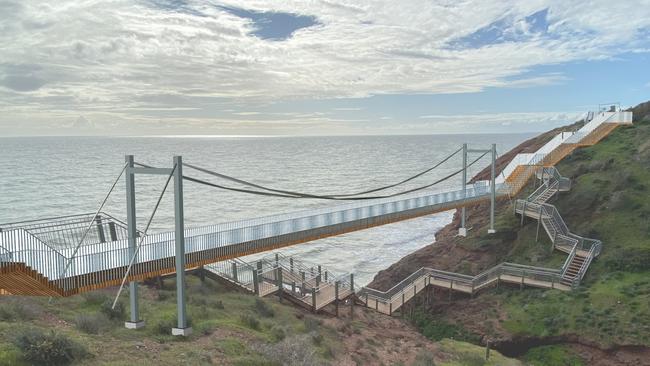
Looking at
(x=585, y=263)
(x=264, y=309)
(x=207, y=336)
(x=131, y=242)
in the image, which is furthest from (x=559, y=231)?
(x=131, y=242)

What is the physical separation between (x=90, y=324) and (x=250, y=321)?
5651mm

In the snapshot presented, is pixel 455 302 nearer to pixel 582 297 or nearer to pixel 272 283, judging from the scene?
pixel 582 297

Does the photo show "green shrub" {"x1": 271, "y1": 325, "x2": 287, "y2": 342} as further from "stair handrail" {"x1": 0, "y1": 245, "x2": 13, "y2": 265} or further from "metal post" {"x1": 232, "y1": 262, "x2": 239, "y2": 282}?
"stair handrail" {"x1": 0, "y1": 245, "x2": 13, "y2": 265}

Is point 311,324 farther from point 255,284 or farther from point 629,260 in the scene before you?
point 629,260

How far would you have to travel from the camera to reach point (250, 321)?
18.9 metres

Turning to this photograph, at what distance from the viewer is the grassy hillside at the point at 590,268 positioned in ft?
77.7

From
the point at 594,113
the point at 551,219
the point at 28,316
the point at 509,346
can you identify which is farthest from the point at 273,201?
the point at 28,316

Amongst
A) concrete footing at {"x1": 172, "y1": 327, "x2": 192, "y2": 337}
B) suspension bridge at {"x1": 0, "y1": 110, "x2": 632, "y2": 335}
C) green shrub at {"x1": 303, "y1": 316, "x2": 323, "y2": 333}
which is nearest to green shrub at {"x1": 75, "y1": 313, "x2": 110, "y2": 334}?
suspension bridge at {"x1": 0, "y1": 110, "x2": 632, "y2": 335}

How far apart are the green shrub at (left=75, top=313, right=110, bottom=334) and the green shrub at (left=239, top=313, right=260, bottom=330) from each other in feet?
15.8

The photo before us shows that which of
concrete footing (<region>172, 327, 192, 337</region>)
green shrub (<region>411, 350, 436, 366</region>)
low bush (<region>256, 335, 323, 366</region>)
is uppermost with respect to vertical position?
concrete footing (<region>172, 327, 192, 337</region>)

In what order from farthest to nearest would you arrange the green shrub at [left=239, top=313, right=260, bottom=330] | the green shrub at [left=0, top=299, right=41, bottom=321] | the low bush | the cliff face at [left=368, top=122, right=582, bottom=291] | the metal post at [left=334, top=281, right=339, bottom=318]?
the cliff face at [left=368, top=122, right=582, bottom=291] < the metal post at [left=334, top=281, right=339, bottom=318] < the green shrub at [left=239, top=313, right=260, bottom=330] < the green shrub at [left=0, top=299, right=41, bottom=321] < the low bush

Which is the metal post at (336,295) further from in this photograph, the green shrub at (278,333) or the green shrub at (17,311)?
the green shrub at (17,311)

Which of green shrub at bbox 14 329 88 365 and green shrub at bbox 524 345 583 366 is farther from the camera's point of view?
green shrub at bbox 524 345 583 366

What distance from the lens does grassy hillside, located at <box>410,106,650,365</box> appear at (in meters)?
23.7
